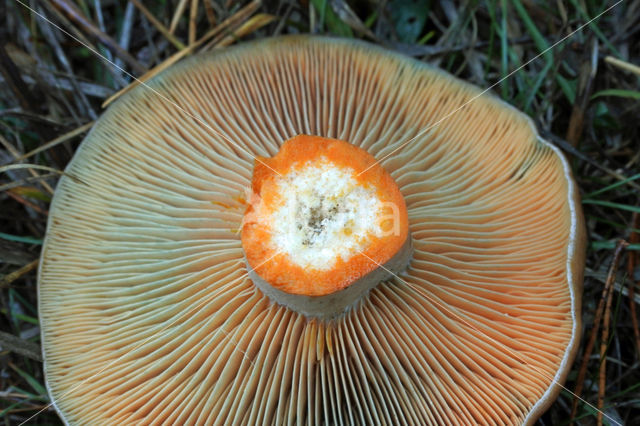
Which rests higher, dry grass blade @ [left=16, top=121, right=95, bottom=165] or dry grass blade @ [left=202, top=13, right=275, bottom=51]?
dry grass blade @ [left=202, top=13, right=275, bottom=51]

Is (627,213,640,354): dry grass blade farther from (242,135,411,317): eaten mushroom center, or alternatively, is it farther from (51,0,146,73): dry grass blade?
(51,0,146,73): dry grass blade

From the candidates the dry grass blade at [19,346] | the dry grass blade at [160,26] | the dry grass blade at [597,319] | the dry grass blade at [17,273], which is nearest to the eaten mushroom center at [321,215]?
the dry grass blade at [597,319]

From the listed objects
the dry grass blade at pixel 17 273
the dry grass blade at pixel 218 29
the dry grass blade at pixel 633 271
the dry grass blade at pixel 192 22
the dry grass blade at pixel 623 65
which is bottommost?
the dry grass blade at pixel 633 271

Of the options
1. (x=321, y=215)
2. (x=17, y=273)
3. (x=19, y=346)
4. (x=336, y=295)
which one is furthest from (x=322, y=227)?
(x=17, y=273)

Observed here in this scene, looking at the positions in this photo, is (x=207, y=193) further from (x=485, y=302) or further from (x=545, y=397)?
(x=545, y=397)

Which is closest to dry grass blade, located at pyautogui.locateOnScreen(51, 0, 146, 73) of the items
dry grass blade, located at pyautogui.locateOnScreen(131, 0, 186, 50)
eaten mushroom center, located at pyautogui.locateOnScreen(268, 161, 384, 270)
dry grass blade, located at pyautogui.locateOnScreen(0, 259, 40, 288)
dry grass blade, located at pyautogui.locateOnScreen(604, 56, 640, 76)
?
dry grass blade, located at pyautogui.locateOnScreen(131, 0, 186, 50)

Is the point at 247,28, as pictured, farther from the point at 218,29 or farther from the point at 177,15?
the point at 177,15

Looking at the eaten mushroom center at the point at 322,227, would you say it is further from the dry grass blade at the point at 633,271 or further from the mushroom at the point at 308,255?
the dry grass blade at the point at 633,271
